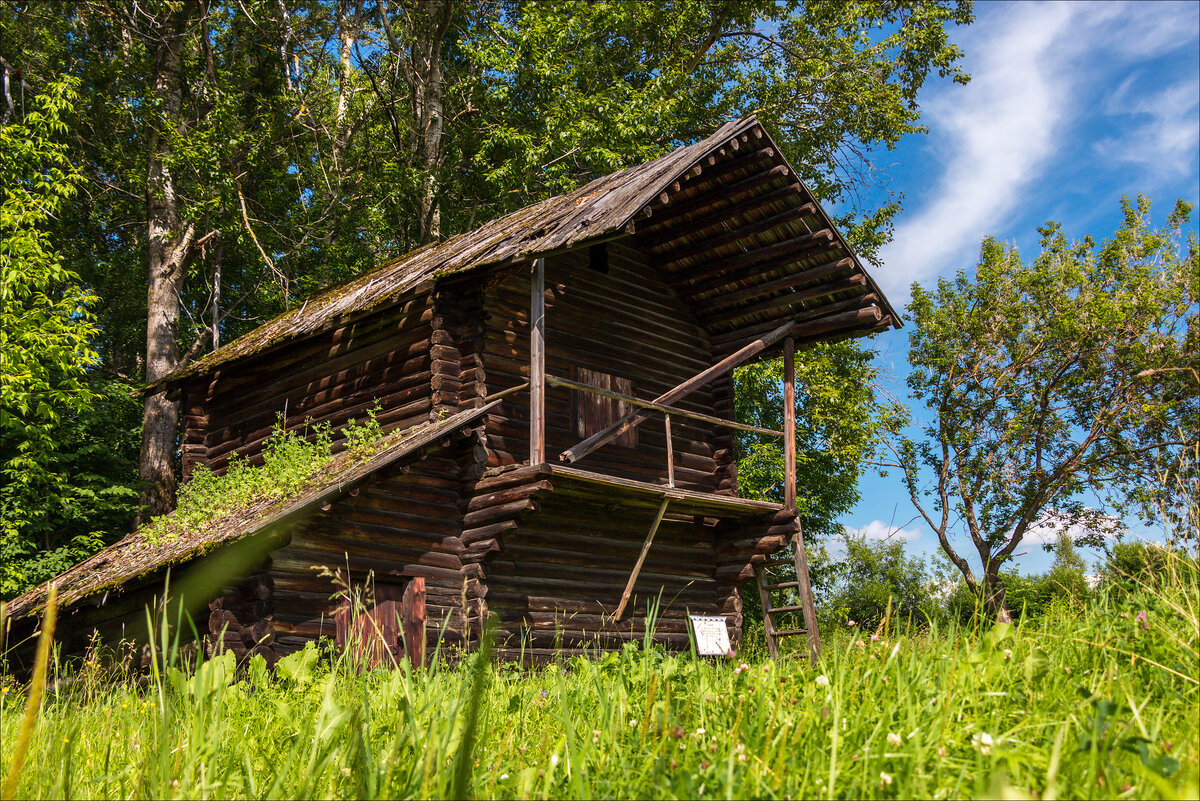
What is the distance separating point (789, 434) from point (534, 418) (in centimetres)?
445

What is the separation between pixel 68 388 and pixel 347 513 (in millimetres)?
9453

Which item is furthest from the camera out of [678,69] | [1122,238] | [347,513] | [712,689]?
[1122,238]

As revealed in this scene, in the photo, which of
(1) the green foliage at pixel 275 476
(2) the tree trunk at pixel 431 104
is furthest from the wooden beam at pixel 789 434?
(2) the tree trunk at pixel 431 104

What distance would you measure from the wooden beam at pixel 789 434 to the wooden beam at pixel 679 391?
0.30 metres

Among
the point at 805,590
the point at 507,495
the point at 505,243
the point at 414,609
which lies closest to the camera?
the point at 507,495

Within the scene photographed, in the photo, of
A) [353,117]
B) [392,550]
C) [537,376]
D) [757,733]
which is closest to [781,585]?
[537,376]

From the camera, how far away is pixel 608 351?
1405cm

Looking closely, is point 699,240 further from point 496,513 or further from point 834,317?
point 496,513

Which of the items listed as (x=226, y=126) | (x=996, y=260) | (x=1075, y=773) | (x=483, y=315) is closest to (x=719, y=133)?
(x=483, y=315)

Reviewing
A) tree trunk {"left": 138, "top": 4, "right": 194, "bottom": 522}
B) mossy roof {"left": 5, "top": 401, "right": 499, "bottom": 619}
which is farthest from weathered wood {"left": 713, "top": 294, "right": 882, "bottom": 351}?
tree trunk {"left": 138, "top": 4, "right": 194, "bottom": 522}

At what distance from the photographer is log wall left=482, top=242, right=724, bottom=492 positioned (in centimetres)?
1257

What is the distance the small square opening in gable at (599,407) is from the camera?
13.2 m

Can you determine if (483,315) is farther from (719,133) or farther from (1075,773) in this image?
(1075,773)

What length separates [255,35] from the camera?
884 inches
